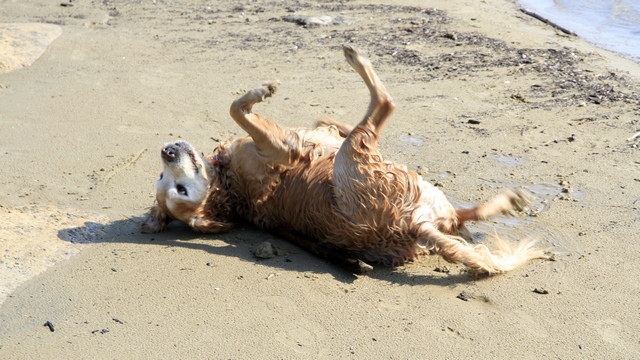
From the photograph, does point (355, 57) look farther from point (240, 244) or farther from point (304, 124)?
point (304, 124)

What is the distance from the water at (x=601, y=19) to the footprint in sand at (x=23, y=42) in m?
7.21

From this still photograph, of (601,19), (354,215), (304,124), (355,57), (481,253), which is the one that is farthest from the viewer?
(601,19)

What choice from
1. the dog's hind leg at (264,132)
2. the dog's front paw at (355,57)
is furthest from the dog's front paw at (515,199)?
the dog's hind leg at (264,132)

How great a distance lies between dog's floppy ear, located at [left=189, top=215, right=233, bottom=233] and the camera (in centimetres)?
507

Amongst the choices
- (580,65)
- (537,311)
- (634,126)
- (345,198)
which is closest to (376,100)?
(345,198)

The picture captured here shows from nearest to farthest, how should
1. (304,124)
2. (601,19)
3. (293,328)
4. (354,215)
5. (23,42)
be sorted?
(293,328)
(354,215)
(304,124)
(23,42)
(601,19)

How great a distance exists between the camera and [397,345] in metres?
3.86

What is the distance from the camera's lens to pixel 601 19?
11.2 metres

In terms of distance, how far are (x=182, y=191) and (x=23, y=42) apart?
192 inches

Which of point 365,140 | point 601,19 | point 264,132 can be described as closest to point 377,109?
point 365,140

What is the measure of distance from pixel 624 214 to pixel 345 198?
2150 mm

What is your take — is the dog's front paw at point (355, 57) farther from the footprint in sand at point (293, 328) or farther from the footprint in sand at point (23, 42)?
the footprint in sand at point (23, 42)

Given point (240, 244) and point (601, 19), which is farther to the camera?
point (601, 19)

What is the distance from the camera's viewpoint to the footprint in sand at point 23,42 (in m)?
8.27
